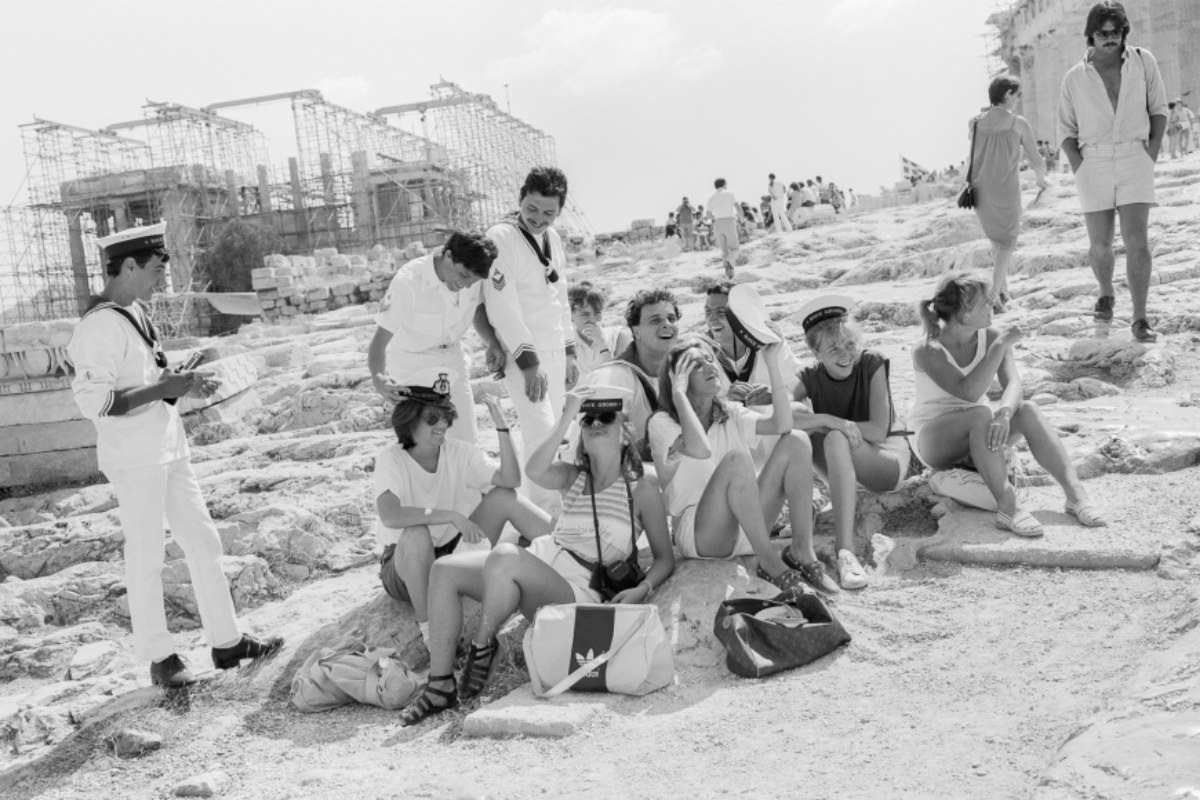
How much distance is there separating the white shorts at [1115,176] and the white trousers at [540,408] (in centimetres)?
350

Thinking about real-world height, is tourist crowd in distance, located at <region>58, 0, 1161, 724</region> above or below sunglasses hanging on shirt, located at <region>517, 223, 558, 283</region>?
below

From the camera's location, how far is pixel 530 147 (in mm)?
44188

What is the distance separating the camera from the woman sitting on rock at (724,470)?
159 inches

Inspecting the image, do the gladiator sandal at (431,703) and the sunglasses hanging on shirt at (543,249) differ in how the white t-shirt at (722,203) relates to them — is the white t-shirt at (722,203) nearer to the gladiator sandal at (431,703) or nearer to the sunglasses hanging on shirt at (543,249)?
the sunglasses hanging on shirt at (543,249)

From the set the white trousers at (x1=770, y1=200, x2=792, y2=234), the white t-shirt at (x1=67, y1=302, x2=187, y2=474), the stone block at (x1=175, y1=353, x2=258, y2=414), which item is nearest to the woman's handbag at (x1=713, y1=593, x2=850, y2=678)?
the white t-shirt at (x1=67, y1=302, x2=187, y2=474)

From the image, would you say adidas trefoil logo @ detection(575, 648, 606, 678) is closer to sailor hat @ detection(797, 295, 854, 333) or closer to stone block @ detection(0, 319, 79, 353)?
sailor hat @ detection(797, 295, 854, 333)

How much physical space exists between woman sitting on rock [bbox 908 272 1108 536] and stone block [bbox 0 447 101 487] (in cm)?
831

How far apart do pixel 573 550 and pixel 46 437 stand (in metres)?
8.06

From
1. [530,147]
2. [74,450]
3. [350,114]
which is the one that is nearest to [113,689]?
[74,450]

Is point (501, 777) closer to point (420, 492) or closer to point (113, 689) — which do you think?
point (420, 492)

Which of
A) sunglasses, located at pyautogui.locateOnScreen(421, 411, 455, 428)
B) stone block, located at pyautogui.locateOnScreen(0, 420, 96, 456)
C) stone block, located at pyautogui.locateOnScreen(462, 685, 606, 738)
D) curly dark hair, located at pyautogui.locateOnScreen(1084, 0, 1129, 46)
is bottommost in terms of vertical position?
stone block, located at pyautogui.locateOnScreen(462, 685, 606, 738)

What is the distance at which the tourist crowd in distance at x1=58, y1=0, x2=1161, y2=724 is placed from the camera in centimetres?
403

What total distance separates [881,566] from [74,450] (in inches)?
336

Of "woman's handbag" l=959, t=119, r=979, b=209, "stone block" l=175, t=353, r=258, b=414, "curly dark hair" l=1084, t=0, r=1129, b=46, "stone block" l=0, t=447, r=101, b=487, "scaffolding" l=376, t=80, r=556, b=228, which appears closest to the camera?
"curly dark hair" l=1084, t=0, r=1129, b=46
